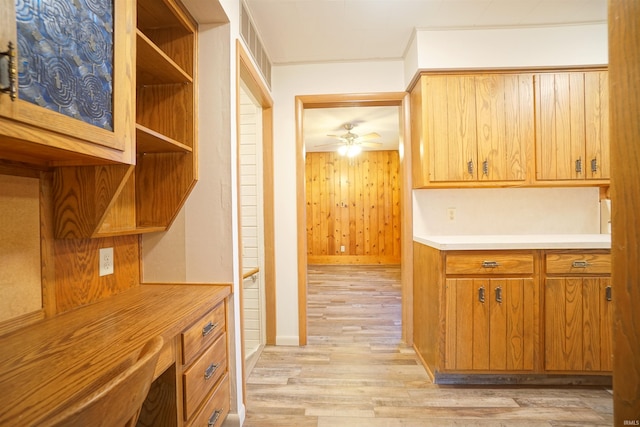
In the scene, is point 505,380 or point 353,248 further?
point 353,248

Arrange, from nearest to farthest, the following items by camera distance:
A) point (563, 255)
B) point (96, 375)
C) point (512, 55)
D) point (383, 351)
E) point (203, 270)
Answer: point (96, 375)
point (203, 270)
point (563, 255)
point (512, 55)
point (383, 351)

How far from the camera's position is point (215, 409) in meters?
1.28

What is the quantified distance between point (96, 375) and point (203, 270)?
82cm

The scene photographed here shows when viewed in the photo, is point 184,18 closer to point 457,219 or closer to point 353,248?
point 457,219

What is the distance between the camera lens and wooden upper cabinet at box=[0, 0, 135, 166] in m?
0.60

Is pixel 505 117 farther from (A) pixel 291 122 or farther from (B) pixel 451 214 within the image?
(A) pixel 291 122

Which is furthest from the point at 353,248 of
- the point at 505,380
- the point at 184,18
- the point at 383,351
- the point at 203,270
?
the point at 184,18

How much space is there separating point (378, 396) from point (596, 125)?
2519 mm

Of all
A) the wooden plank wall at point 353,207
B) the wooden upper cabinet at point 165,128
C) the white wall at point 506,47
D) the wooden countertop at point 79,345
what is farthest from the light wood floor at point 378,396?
the wooden plank wall at point 353,207

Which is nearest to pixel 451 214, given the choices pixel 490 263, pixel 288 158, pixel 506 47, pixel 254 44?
pixel 490 263

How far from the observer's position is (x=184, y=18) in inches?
52.7

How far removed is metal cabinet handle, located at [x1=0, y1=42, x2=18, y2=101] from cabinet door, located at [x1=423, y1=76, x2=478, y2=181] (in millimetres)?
2131

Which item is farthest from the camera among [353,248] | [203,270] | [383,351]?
[353,248]

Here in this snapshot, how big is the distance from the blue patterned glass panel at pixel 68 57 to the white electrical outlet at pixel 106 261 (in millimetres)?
684
